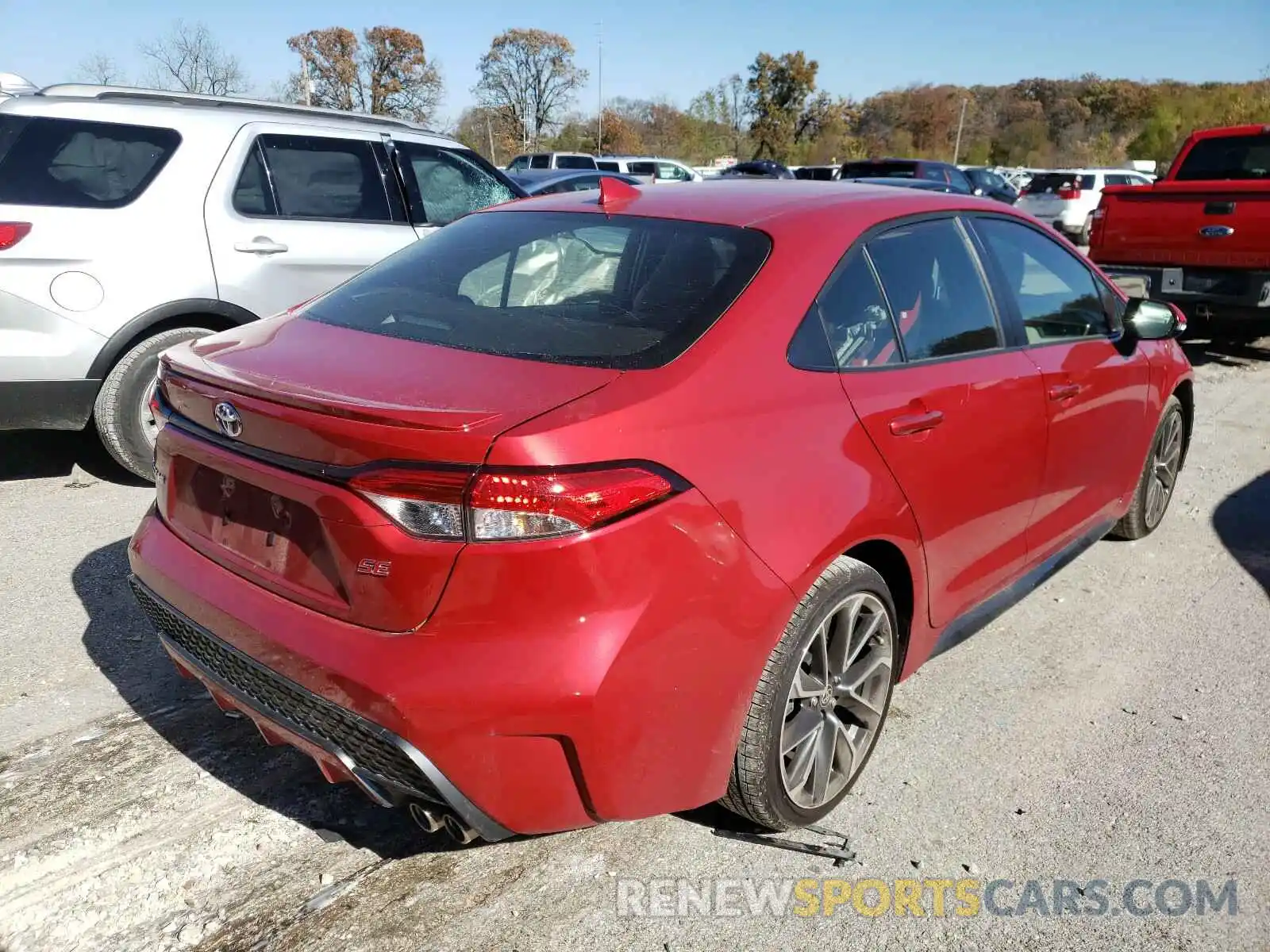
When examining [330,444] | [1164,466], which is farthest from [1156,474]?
[330,444]

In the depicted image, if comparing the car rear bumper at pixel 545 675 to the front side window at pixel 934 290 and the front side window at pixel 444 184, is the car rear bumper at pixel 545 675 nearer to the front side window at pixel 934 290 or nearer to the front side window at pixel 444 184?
the front side window at pixel 934 290

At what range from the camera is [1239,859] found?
2682 mm

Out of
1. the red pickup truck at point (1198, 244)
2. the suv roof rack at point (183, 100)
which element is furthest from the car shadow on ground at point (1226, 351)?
the suv roof rack at point (183, 100)

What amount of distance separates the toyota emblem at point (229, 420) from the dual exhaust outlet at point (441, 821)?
0.90m

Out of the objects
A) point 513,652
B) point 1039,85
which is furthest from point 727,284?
point 1039,85

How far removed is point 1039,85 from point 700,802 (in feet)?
315

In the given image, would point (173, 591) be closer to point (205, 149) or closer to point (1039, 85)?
point (205, 149)

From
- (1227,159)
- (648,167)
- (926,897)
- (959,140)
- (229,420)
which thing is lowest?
(926,897)

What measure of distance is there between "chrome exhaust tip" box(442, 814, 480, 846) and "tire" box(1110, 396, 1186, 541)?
11.7ft

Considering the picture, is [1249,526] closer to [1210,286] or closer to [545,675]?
[1210,286]

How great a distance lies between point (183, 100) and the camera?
5398mm

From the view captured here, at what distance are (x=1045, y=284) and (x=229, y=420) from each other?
114 inches

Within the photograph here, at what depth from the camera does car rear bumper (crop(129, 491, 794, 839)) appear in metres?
2.01

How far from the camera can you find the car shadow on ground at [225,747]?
268cm
